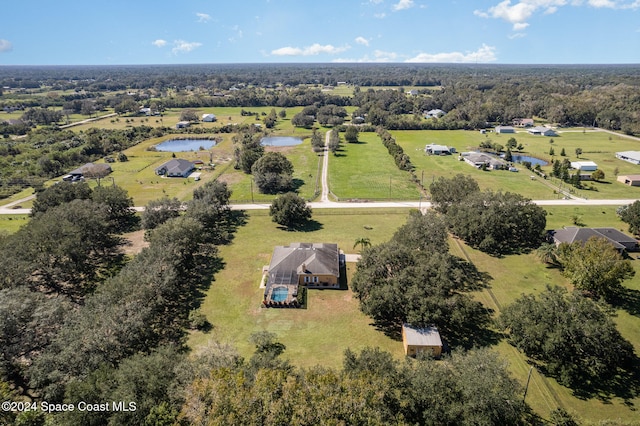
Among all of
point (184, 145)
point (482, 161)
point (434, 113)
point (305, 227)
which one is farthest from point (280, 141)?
point (434, 113)

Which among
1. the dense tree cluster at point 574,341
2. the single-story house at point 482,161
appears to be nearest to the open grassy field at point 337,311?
the dense tree cluster at point 574,341

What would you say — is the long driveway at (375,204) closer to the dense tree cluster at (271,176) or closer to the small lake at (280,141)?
the dense tree cluster at (271,176)

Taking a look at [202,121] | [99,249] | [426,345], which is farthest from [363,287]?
[202,121]

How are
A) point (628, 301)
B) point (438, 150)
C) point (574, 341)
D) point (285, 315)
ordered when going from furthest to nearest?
point (438, 150), point (628, 301), point (285, 315), point (574, 341)

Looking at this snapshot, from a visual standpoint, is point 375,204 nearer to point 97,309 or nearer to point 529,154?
point 97,309

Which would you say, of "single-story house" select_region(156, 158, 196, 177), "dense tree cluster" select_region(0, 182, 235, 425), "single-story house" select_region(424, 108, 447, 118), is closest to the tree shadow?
"dense tree cluster" select_region(0, 182, 235, 425)

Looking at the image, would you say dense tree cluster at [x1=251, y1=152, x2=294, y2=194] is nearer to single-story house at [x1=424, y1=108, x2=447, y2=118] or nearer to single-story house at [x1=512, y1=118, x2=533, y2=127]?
single-story house at [x1=424, y1=108, x2=447, y2=118]

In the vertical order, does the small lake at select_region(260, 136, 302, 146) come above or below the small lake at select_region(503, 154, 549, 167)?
above
